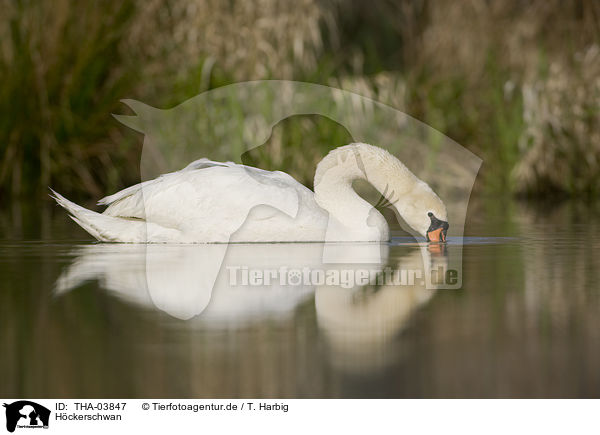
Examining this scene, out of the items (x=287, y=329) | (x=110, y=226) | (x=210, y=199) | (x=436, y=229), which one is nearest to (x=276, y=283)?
(x=287, y=329)

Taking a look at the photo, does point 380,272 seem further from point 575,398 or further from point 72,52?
point 72,52

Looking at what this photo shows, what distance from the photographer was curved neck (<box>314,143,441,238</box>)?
7.18m

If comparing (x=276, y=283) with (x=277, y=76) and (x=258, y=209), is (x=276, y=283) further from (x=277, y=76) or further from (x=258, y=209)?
(x=277, y=76)

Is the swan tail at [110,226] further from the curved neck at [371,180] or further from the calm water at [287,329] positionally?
the curved neck at [371,180]

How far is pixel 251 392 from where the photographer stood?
3055mm

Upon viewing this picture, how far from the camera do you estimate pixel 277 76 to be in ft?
40.0

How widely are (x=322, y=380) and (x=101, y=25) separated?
31.6 feet

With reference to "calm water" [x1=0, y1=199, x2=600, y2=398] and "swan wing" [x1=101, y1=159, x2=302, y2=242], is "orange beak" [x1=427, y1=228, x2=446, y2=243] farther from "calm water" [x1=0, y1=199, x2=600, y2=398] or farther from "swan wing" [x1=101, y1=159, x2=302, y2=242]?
"swan wing" [x1=101, y1=159, x2=302, y2=242]
